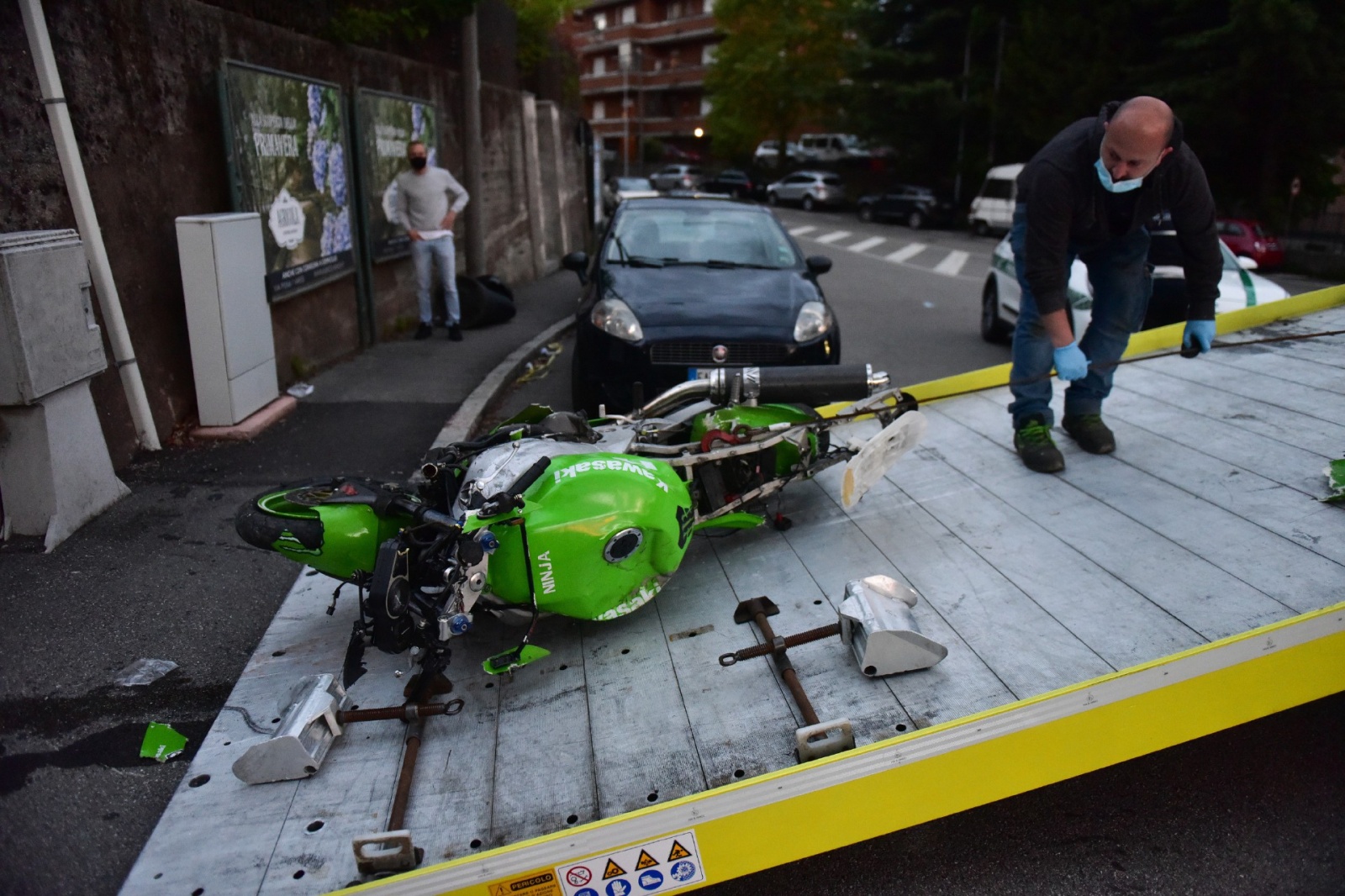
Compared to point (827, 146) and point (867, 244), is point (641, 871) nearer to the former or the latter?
point (867, 244)

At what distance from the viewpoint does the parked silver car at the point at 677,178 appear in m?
43.6

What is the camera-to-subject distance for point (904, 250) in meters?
23.5

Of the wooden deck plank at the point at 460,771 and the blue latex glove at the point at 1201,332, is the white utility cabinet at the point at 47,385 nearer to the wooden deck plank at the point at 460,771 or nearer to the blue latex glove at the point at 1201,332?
the wooden deck plank at the point at 460,771

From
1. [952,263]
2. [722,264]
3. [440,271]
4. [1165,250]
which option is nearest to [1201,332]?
[722,264]

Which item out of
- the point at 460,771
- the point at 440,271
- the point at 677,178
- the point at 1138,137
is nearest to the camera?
the point at 460,771

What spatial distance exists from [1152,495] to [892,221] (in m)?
31.7

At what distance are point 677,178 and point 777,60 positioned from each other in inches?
350

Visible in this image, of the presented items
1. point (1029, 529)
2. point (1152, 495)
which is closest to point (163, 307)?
point (1029, 529)

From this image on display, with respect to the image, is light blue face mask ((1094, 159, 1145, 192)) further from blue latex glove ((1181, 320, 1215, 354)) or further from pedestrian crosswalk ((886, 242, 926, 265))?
pedestrian crosswalk ((886, 242, 926, 265))

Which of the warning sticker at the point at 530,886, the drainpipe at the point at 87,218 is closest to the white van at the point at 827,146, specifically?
A: the drainpipe at the point at 87,218

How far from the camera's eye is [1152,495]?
3.72 metres

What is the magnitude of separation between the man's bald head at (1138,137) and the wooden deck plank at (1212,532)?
126 centimetres

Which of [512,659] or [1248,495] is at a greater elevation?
[1248,495]

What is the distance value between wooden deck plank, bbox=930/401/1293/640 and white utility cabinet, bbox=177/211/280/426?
4.53 metres
